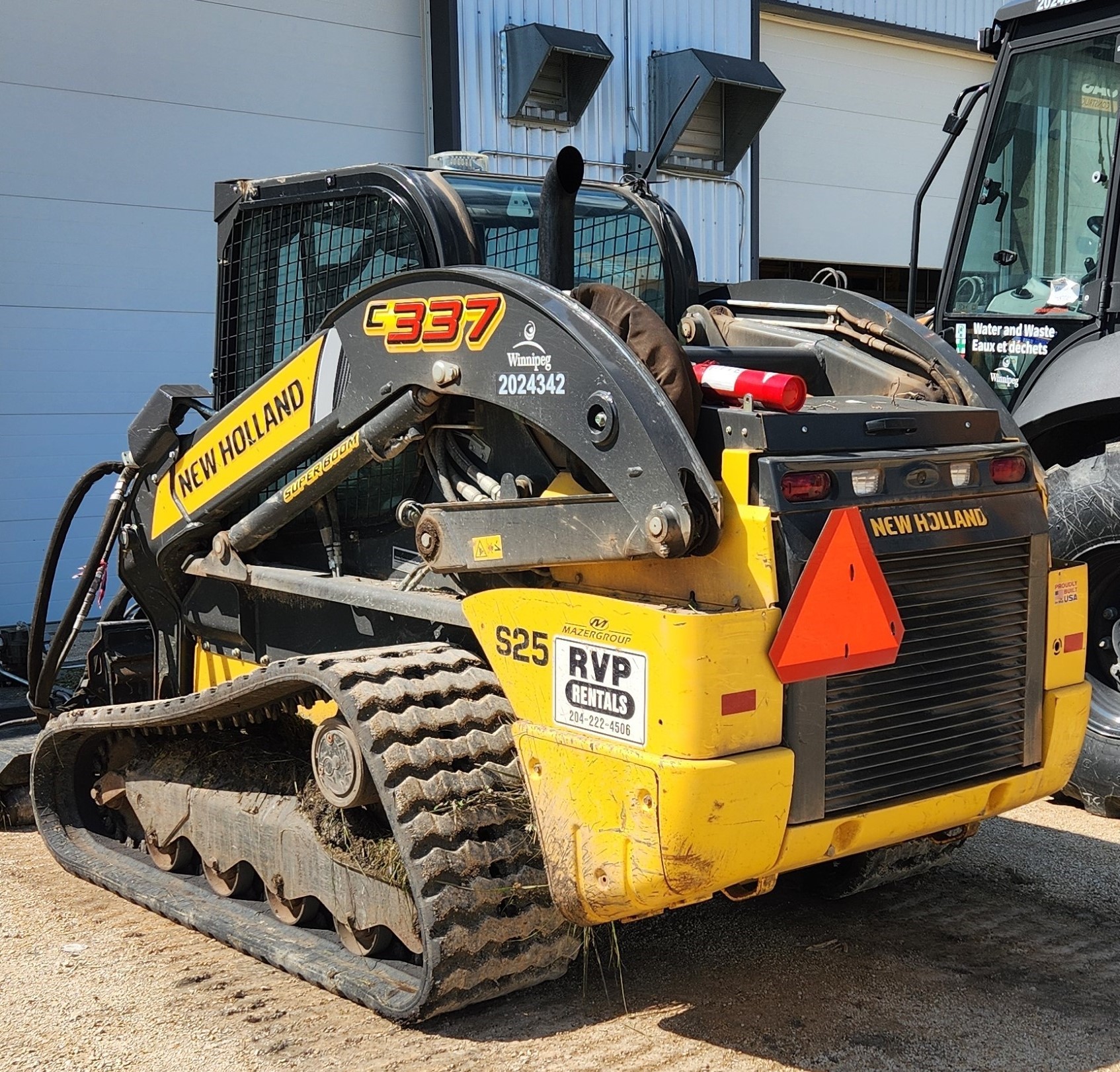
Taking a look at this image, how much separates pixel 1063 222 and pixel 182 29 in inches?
243

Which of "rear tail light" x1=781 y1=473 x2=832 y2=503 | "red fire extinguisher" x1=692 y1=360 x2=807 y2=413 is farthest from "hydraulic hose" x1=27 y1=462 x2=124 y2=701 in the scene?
"rear tail light" x1=781 y1=473 x2=832 y2=503

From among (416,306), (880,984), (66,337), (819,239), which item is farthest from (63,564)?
(819,239)

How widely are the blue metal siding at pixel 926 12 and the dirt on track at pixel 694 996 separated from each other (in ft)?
37.3

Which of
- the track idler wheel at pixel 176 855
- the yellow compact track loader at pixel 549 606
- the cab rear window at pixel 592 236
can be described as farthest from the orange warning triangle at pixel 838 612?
the track idler wheel at pixel 176 855

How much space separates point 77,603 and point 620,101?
26.0 feet

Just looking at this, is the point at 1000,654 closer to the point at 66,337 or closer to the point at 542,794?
the point at 542,794

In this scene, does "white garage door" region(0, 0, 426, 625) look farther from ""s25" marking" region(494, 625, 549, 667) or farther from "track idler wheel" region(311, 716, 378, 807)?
""s25" marking" region(494, 625, 549, 667)

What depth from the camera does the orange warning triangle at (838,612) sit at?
3.16 metres

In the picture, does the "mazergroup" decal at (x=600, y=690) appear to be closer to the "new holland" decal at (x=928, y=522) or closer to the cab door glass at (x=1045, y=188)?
the "new holland" decal at (x=928, y=522)

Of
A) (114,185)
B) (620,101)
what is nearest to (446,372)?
(114,185)

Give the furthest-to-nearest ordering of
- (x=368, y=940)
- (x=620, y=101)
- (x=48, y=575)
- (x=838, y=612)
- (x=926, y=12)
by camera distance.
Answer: (x=926, y=12), (x=620, y=101), (x=48, y=575), (x=368, y=940), (x=838, y=612)

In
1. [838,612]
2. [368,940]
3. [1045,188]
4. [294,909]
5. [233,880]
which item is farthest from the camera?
[1045,188]

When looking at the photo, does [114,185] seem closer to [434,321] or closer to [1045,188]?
[1045,188]

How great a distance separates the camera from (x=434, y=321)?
3.80 meters
